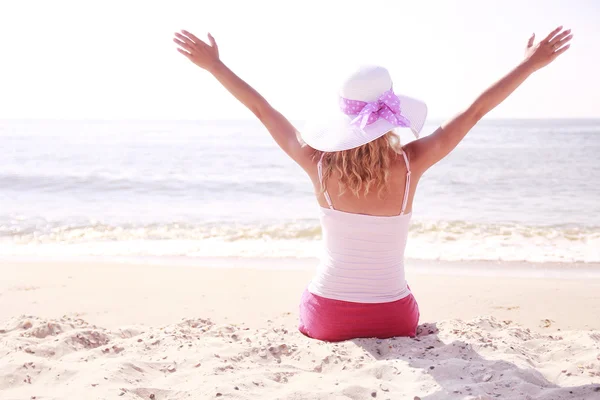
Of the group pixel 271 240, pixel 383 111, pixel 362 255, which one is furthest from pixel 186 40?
pixel 271 240

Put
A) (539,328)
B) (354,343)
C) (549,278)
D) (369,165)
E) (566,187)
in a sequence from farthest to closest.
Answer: (566,187)
(549,278)
(539,328)
(354,343)
(369,165)

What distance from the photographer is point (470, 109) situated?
268 cm

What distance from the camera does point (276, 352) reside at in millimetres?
2977

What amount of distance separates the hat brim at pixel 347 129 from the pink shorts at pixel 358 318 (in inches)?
32.0

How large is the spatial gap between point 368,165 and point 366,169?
0.07 ft

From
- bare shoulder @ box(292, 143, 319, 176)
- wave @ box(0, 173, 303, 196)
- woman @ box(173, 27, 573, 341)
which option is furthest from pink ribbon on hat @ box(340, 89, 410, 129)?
wave @ box(0, 173, 303, 196)

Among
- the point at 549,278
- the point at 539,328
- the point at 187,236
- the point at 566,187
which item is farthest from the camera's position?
the point at 566,187

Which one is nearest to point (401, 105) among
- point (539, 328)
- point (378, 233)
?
point (378, 233)

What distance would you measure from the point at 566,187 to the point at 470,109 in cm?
1146

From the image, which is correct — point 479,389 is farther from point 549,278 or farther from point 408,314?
point 549,278

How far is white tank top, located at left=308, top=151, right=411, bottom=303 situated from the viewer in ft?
9.00

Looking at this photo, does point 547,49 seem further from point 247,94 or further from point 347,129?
point 247,94

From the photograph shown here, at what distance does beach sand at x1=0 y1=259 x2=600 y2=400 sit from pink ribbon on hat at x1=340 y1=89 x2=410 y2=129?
1123mm

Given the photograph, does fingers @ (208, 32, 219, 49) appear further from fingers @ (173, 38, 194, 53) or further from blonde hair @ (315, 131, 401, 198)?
blonde hair @ (315, 131, 401, 198)
